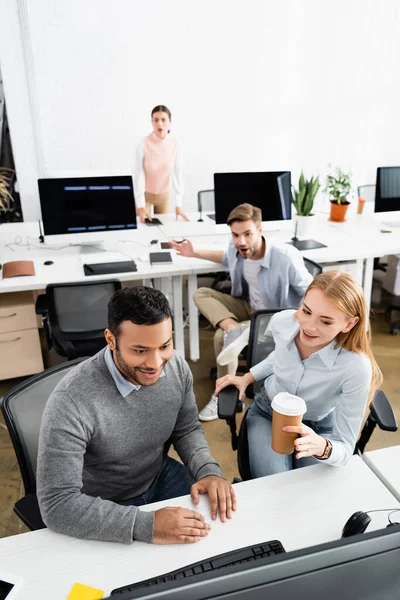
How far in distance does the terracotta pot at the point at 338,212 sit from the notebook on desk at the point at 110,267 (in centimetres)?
183

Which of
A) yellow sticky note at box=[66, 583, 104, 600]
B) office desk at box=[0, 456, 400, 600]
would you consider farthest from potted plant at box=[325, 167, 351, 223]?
yellow sticky note at box=[66, 583, 104, 600]

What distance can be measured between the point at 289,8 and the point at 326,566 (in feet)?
19.8

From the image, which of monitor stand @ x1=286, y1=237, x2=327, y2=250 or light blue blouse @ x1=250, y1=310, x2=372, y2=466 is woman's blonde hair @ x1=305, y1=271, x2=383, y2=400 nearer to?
light blue blouse @ x1=250, y1=310, x2=372, y2=466

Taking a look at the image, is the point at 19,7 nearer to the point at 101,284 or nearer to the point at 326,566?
the point at 101,284

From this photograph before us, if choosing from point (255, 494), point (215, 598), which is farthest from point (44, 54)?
point (215, 598)

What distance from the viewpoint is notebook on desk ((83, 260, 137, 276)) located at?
2922mm

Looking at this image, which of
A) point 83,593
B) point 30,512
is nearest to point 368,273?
point 30,512

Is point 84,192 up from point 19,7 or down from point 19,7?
down

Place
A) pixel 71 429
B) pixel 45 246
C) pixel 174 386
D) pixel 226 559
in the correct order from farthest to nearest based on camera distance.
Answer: pixel 45 246
pixel 174 386
pixel 71 429
pixel 226 559

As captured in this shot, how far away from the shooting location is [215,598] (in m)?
0.56

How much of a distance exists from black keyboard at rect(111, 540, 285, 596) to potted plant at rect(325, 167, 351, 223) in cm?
323

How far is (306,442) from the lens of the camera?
131cm

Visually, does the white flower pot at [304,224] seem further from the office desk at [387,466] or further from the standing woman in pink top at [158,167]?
the office desk at [387,466]

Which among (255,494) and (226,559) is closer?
(226,559)
